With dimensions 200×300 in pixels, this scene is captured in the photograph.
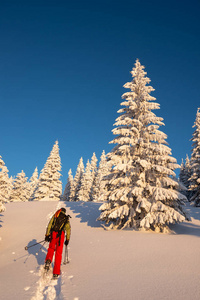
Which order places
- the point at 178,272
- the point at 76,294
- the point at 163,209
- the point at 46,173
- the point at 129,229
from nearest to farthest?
the point at 76,294
the point at 178,272
the point at 163,209
the point at 129,229
the point at 46,173

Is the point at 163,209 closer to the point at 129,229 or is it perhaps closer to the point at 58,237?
the point at 129,229

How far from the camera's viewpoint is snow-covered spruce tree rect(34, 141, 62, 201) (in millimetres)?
40500

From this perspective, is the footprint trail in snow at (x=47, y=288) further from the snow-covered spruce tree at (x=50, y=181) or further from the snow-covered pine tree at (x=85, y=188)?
the snow-covered pine tree at (x=85, y=188)

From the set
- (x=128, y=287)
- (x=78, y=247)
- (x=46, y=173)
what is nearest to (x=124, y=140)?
(x=78, y=247)

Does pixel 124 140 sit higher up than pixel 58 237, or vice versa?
pixel 124 140

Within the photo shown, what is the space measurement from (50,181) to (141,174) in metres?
31.2

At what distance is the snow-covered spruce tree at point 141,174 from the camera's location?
41.8 ft

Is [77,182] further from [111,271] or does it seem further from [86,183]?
[111,271]

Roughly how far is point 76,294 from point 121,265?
2362mm

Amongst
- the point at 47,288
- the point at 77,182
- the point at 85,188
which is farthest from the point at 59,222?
the point at 77,182

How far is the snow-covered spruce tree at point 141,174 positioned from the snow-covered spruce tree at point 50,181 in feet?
91.7

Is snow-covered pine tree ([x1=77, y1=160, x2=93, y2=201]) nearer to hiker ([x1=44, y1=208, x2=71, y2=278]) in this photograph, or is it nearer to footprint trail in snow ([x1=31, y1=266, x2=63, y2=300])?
hiker ([x1=44, y1=208, x2=71, y2=278])

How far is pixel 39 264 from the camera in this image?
7.34 metres

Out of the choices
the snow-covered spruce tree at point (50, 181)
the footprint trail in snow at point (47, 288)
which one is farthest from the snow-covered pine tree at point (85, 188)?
the footprint trail in snow at point (47, 288)
